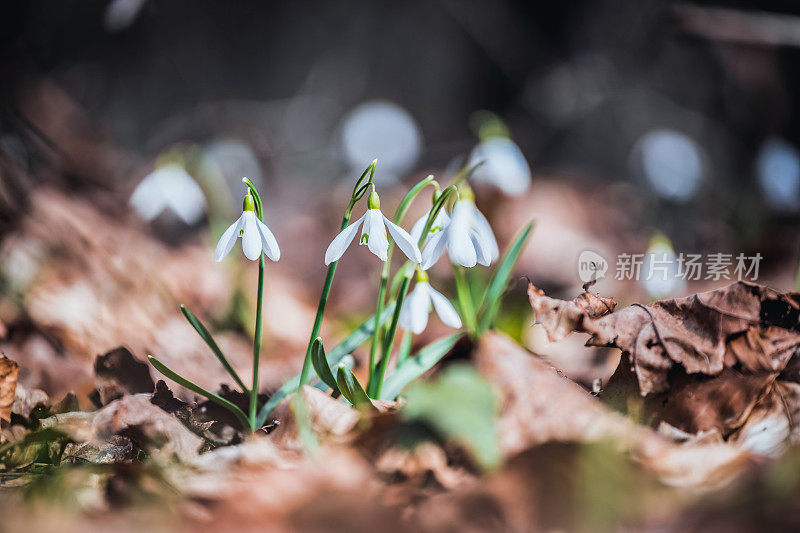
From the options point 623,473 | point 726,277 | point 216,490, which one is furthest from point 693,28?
point 216,490

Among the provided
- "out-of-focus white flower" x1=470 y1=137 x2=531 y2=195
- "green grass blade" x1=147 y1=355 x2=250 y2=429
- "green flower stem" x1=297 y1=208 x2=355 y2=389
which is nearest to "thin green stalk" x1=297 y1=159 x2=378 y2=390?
"green flower stem" x1=297 y1=208 x2=355 y2=389

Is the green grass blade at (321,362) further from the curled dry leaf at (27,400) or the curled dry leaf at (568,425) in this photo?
the curled dry leaf at (27,400)

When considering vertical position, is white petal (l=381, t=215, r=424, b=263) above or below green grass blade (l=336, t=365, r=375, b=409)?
above

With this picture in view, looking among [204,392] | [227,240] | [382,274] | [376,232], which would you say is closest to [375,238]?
[376,232]

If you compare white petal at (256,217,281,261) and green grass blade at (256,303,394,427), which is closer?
white petal at (256,217,281,261)

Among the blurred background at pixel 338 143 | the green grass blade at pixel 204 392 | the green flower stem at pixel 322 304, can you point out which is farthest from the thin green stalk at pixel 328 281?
the blurred background at pixel 338 143

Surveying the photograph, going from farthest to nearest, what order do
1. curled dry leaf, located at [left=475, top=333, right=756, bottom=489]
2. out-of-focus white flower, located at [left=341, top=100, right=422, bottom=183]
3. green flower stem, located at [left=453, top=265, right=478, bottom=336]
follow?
out-of-focus white flower, located at [left=341, top=100, right=422, bottom=183], green flower stem, located at [left=453, top=265, right=478, bottom=336], curled dry leaf, located at [left=475, top=333, right=756, bottom=489]

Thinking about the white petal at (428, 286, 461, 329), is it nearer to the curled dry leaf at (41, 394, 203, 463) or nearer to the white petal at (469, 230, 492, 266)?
the white petal at (469, 230, 492, 266)
